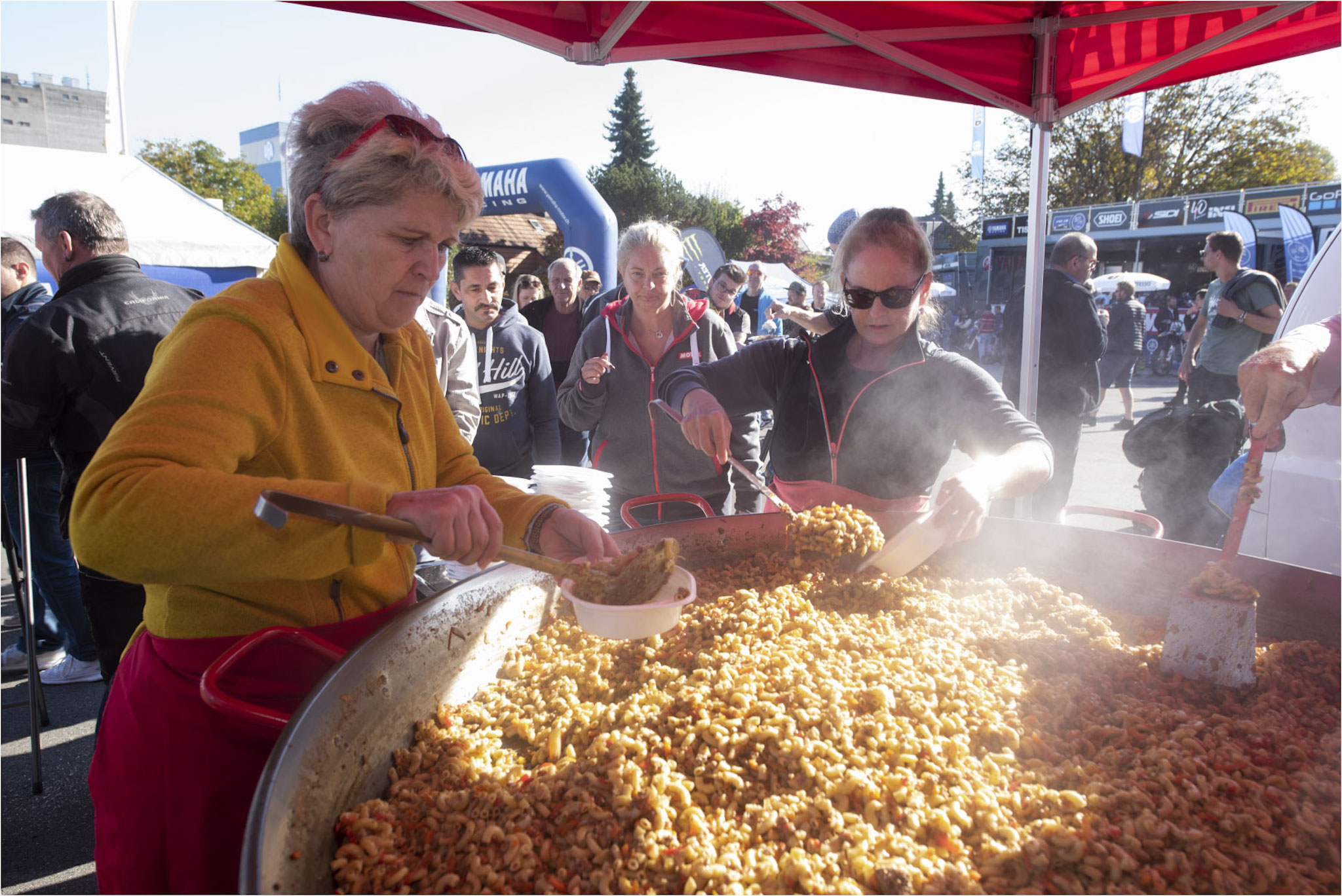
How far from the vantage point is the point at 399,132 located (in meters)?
1.47

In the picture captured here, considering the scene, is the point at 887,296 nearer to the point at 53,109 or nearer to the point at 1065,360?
the point at 1065,360

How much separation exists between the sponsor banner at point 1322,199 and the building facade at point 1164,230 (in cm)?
2

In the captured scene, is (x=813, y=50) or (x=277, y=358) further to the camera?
(x=813, y=50)

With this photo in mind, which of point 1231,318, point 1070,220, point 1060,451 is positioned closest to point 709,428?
point 1060,451

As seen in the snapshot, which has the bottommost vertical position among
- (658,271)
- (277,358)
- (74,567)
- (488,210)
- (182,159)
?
(74,567)

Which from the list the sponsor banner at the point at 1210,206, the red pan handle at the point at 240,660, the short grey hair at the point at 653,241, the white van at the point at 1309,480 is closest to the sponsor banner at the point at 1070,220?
the sponsor banner at the point at 1210,206

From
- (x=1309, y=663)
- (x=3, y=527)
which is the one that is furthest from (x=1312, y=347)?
(x=3, y=527)

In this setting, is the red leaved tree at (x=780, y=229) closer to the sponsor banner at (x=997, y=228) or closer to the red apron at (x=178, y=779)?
the sponsor banner at (x=997, y=228)

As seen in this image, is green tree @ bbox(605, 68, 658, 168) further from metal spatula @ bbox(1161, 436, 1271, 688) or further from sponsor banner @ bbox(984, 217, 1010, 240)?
metal spatula @ bbox(1161, 436, 1271, 688)

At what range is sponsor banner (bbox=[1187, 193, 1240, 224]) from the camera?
2608cm

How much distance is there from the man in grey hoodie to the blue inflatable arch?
6.99 meters

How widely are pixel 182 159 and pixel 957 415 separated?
3810 cm

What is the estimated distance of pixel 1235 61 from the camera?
3.70 metres

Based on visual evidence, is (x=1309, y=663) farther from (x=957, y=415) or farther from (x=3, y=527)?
(x=3, y=527)
